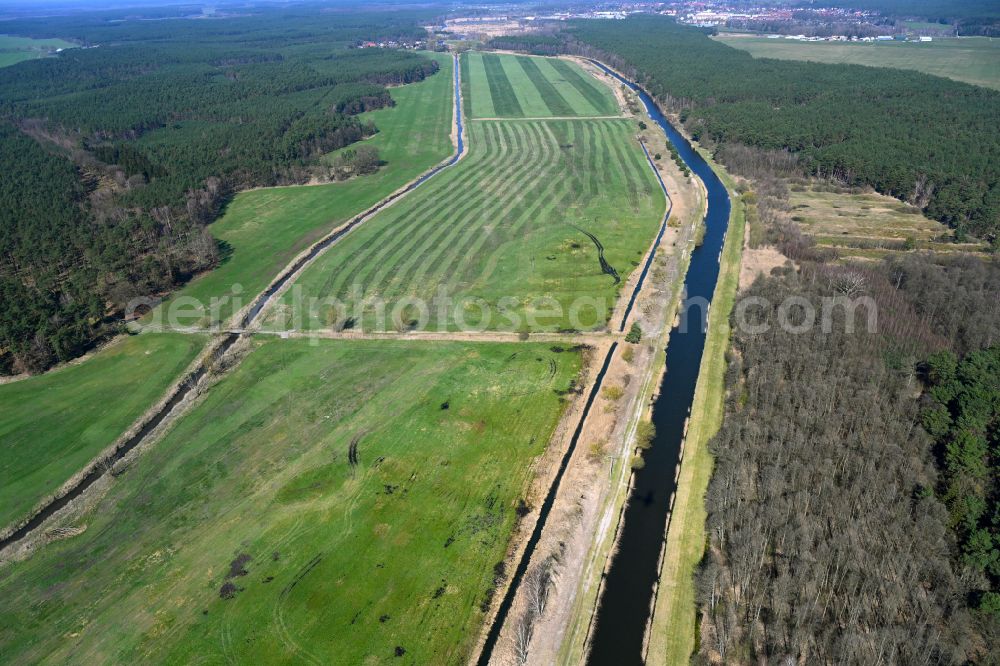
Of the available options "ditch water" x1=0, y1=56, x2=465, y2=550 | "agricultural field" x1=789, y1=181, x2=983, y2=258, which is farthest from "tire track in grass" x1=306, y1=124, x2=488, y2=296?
"agricultural field" x1=789, y1=181, x2=983, y2=258

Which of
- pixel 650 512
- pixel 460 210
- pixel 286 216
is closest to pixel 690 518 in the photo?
pixel 650 512

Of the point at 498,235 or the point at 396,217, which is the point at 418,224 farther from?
the point at 498,235

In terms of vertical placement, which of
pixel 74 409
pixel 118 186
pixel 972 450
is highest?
pixel 118 186

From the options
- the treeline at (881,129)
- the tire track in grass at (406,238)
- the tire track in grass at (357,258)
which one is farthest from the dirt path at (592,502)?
the treeline at (881,129)

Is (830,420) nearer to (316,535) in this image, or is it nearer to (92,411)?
(316,535)

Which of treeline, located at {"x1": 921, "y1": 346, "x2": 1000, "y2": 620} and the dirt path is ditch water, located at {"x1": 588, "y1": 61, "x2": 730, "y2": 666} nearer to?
the dirt path

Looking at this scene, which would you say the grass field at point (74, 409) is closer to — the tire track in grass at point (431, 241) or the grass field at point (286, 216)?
the grass field at point (286, 216)
